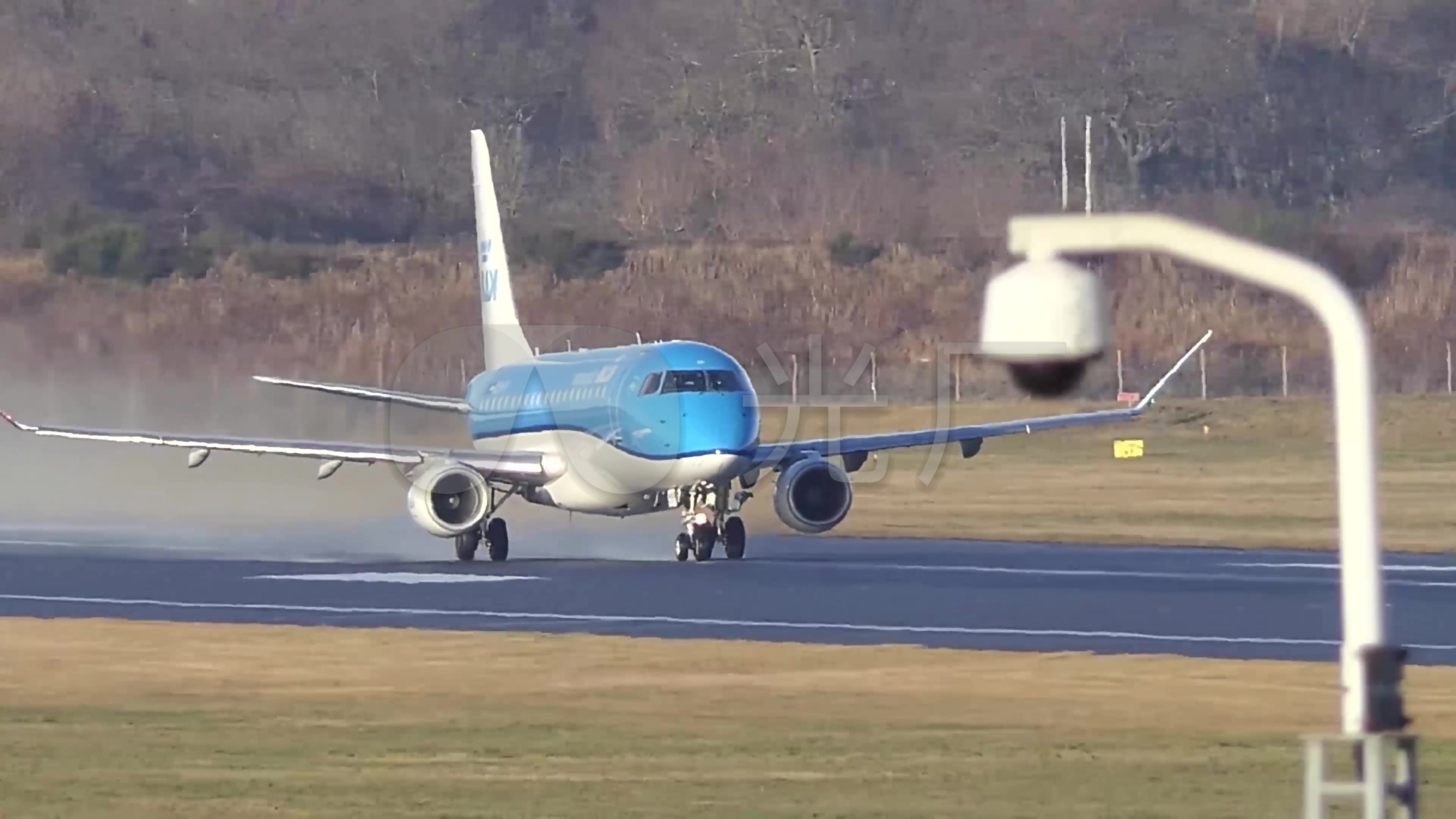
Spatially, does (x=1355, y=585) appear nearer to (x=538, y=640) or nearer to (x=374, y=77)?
(x=538, y=640)

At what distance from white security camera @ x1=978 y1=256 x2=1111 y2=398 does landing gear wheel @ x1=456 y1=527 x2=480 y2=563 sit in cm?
3343

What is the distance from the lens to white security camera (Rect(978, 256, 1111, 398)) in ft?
24.2

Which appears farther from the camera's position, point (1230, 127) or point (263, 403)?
point (1230, 127)

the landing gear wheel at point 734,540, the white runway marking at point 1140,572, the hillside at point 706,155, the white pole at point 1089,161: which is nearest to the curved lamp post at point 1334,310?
the white runway marking at point 1140,572

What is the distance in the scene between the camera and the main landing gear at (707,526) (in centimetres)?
3872

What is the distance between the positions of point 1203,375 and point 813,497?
1633 inches

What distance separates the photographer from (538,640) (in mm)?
25953

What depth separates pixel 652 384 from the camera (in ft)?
130

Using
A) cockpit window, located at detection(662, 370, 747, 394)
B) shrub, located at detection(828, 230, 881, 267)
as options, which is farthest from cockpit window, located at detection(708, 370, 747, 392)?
shrub, located at detection(828, 230, 881, 267)

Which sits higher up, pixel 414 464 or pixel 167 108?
pixel 167 108

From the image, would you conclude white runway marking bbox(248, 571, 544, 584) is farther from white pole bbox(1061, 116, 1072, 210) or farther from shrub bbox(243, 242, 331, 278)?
white pole bbox(1061, 116, 1072, 210)

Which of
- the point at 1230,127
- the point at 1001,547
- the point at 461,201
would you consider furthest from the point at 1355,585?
the point at 1230,127

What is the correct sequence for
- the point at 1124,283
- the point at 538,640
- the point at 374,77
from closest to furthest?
the point at 538,640
the point at 1124,283
the point at 374,77

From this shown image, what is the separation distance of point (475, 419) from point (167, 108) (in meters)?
81.4
